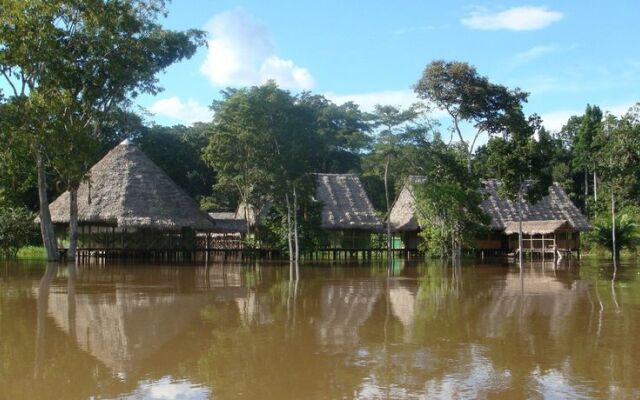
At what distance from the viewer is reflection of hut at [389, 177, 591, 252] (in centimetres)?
3151

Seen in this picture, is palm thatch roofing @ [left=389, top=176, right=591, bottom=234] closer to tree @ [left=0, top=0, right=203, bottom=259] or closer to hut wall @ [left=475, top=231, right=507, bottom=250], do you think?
hut wall @ [left=475, top=231, right=507, bottom=250]

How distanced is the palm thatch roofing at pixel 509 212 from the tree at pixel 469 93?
128 inches

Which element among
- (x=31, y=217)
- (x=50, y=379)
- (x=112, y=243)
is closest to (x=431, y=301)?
(x=50, y=379)

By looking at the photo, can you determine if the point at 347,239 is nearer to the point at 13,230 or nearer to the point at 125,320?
the point at 13,230

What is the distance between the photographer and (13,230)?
26797mm

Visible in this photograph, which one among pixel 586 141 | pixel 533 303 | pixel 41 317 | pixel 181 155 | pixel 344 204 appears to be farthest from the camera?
pixel 586 141

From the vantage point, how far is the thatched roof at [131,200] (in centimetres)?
2709

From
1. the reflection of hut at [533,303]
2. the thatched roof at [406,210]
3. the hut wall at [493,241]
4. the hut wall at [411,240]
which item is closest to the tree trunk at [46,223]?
the thatched roof at [406,210]

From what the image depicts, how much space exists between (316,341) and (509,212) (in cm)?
2724

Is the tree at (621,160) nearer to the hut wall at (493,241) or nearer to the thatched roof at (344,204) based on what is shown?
the hut wall at (493,241)

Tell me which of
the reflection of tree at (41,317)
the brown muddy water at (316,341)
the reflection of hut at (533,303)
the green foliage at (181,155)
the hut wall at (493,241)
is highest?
the green foliage at (181,155)

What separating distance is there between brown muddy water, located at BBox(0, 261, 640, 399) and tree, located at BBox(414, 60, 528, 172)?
643 inches

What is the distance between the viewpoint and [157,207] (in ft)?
91.0

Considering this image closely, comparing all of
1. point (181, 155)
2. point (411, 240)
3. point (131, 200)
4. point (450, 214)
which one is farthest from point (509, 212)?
point (181, 155)
